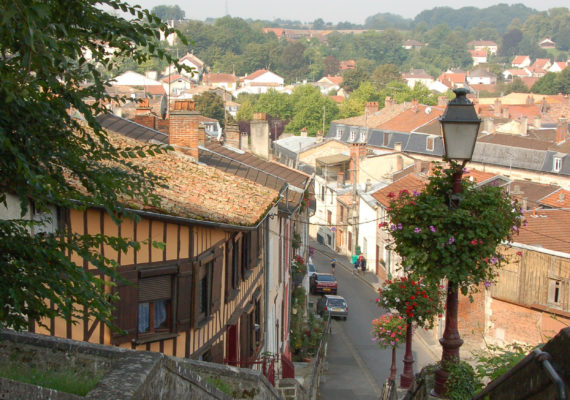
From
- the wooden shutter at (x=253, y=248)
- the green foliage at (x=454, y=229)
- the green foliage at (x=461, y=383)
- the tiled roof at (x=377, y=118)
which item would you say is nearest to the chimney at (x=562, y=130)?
the tiled roof at (x=377, y=118)

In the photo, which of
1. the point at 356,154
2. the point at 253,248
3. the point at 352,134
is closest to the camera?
the point at 253,248

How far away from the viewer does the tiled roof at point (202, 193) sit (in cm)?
1157

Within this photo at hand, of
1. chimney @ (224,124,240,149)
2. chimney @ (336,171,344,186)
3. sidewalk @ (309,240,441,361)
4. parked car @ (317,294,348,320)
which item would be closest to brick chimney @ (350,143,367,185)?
chimney @ (336,171,344,186)

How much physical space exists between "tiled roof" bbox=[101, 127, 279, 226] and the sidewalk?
1514 centimetres

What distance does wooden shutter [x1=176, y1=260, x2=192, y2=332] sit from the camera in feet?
38.2

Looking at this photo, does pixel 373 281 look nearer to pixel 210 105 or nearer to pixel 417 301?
pixel 417 301

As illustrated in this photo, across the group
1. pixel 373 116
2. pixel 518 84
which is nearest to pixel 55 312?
pixel 373 116

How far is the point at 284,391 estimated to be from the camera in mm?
14656

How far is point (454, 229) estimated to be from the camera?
8.05m

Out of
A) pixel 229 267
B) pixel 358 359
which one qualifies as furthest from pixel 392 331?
pixel 229 267

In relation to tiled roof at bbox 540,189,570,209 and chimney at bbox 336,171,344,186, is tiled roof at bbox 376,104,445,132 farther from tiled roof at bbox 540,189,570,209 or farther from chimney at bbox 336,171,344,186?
tiled roof at bbox 540,189,570,209

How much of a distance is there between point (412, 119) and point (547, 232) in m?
47.4

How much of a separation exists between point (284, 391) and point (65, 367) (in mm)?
8646

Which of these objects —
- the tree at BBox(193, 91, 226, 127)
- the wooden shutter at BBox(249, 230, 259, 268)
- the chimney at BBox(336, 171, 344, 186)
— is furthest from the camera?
the tree at BBox(193, 91, 226, 127)
